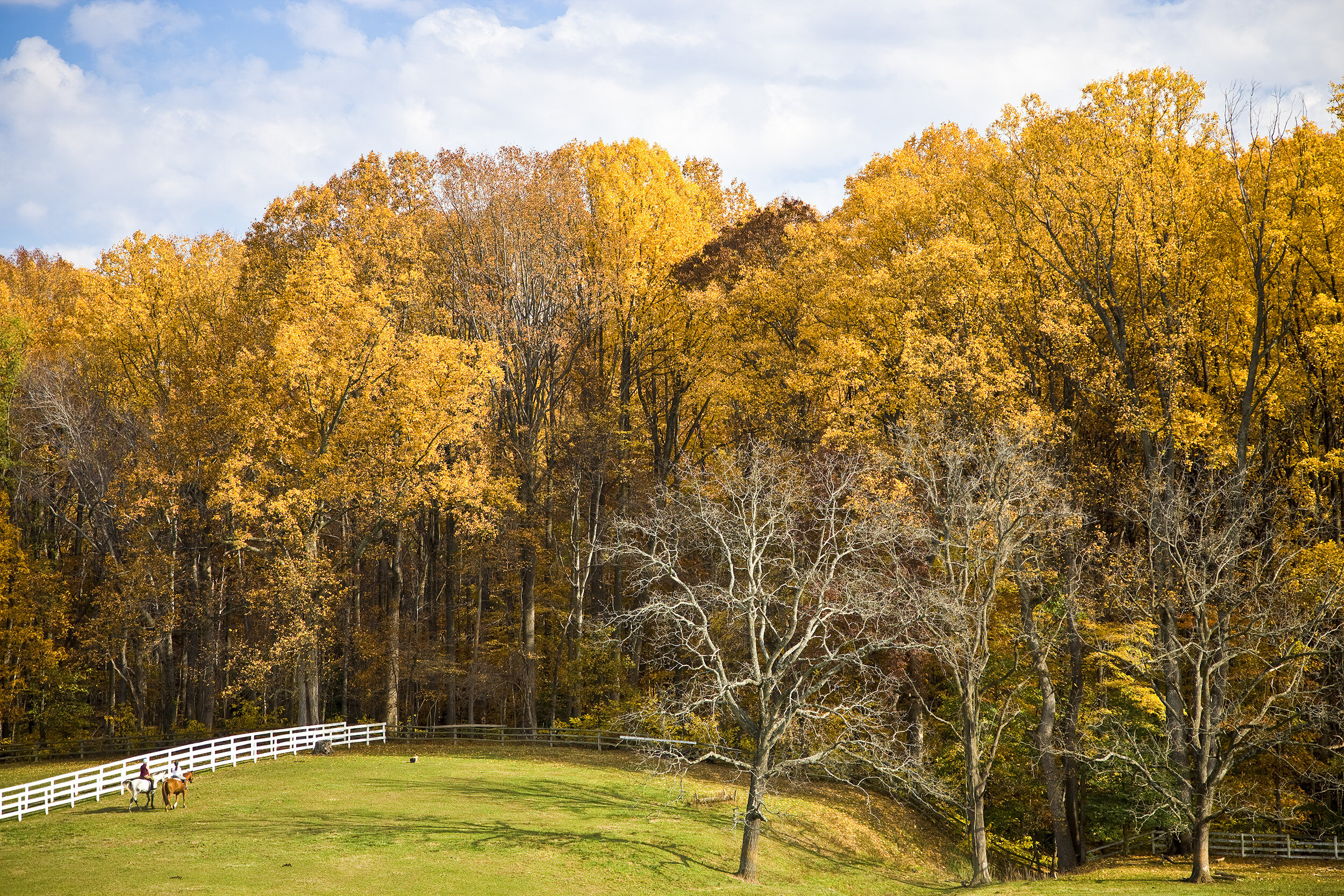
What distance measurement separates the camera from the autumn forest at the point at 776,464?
78.1 ft

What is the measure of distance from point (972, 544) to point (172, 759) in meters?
21.0

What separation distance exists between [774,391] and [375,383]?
1378 centimetres

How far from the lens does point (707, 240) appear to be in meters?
42.2

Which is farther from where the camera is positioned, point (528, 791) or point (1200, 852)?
point (528, 791)

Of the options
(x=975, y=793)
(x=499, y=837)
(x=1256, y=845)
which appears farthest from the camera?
(x=1256, y=845)

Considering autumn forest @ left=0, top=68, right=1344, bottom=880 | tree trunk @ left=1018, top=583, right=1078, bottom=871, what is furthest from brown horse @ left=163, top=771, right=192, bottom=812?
tree trunk @ left=1018, top=583, right=1078, bottom=871

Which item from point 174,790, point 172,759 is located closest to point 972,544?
point 174,790

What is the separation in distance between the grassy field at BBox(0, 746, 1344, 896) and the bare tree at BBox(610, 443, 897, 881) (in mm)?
1820

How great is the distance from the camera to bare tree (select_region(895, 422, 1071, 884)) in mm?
22406

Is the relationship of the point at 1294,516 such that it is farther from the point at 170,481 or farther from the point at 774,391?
the point at 170,481

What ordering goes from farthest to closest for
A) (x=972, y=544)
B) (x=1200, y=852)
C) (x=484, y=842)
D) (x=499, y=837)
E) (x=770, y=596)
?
(x=972, y=544), (x=770, y=596), (x=499, y=837), (x=484, y=842), (x=1200, y=852)

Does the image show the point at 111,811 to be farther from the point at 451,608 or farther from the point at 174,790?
the point at 451,608

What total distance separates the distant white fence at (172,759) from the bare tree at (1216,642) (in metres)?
23.8

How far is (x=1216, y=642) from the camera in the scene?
2212cm
